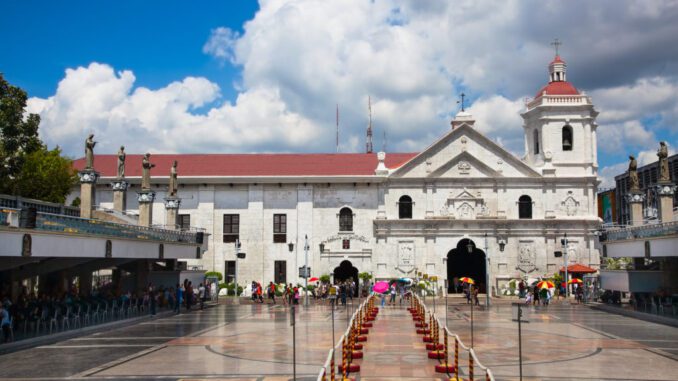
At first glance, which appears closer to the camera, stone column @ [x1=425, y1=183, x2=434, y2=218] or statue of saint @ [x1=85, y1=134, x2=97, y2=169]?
statue of saint @ [x1=85, y1=134, x2=97, y2=169]

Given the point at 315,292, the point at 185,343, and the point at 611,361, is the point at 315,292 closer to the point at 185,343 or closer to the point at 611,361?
the point at 185,343

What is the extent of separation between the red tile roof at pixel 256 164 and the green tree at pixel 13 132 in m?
12.8

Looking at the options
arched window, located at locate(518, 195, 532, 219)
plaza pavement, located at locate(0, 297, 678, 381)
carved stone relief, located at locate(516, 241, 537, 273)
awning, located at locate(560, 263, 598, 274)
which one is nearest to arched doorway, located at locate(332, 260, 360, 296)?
carved stone relief, located at locate(516, 241, 537, 273)

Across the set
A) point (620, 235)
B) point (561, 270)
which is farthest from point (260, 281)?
point (620, 235)

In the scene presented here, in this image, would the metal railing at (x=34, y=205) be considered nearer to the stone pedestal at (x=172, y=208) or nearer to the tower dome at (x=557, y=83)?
the stone pedestal at (x=172, y=208)

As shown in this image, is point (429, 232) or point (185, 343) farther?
point (429, 232)

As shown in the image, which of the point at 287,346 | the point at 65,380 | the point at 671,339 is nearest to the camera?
the point at 65,380

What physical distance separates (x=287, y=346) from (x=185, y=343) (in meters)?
3.85

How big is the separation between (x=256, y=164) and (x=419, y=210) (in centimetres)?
1513

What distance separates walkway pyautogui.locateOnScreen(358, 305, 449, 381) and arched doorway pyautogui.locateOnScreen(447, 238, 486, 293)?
27881 mm

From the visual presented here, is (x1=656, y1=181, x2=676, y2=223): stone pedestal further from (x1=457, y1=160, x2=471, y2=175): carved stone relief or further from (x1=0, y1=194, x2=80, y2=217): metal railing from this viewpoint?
(x1=0, y1=194, x2=80, y2=217): metal railing

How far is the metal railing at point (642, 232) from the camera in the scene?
105 feet

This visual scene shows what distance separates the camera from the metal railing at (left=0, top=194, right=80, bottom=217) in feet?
89.9

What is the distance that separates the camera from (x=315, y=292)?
53.3 meters
